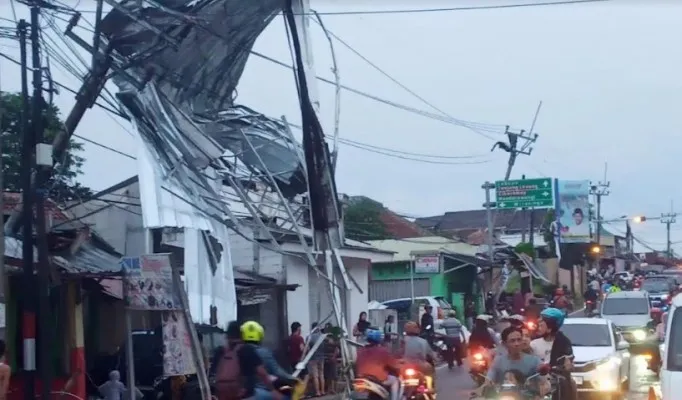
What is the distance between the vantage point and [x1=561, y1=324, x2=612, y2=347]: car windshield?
1922 cm

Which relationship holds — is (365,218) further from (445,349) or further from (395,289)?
(445,349)

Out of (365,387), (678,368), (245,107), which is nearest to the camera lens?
(678,368)

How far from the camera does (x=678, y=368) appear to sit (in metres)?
9.66

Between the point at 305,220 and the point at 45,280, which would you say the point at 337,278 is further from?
the point at 45,280

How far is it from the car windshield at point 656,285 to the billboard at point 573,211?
978 centimetres

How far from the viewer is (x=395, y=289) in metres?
40.7

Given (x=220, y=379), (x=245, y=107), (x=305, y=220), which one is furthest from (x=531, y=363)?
(x=305, y=220)

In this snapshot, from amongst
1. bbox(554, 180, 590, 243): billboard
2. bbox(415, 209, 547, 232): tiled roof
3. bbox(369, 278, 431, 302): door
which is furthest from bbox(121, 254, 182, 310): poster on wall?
bbox(415, 209, 547, 232): tiled roof

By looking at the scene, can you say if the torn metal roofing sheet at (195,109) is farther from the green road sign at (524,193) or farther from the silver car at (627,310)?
the green road sign at (524,193)

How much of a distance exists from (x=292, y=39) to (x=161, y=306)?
4.75 metres

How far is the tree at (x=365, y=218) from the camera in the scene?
57.4 meters

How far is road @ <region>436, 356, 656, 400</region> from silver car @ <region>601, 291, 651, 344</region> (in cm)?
729

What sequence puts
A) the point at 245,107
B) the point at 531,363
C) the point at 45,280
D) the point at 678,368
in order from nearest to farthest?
the point at 678,368 → the point at 531,363 → the point at 45,280 → the point at 245,107

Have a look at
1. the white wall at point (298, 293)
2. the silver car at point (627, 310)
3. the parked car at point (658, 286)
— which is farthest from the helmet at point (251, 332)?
the parked car at point (658, 286)
